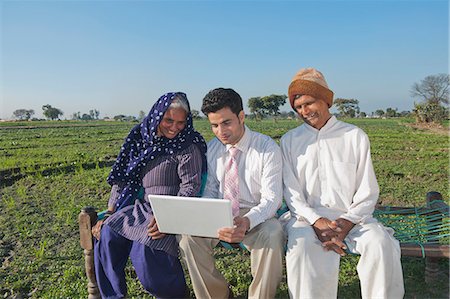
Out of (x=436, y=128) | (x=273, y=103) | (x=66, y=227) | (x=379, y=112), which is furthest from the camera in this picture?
(x=379, y=112)

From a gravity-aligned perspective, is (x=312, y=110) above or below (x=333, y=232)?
above

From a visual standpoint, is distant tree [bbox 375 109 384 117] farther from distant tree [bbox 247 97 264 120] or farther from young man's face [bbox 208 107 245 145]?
young man's face [bbox 208 107 245 145]

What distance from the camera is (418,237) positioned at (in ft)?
8.92

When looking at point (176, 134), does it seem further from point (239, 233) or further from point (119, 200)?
point (239, 233)

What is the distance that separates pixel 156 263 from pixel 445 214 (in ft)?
7.89

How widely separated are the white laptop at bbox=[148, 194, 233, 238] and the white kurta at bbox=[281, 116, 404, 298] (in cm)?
52

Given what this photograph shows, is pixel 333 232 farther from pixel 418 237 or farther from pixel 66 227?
pixel 66 227

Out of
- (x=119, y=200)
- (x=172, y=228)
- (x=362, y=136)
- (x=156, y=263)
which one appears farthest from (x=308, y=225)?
(x=119, y=200)

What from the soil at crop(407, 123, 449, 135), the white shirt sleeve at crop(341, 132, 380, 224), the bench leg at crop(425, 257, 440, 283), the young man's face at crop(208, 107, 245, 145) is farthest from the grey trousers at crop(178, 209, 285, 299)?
the soil at crop(407, 123, 449, 135)

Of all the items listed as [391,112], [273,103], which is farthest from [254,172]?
[391,112]

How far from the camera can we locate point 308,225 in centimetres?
238

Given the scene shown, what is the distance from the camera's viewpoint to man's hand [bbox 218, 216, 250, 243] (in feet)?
7.13

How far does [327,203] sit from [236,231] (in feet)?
2.39

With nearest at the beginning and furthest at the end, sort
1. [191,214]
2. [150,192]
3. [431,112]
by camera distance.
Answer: [191,214] → [150,192] → [431,112]
